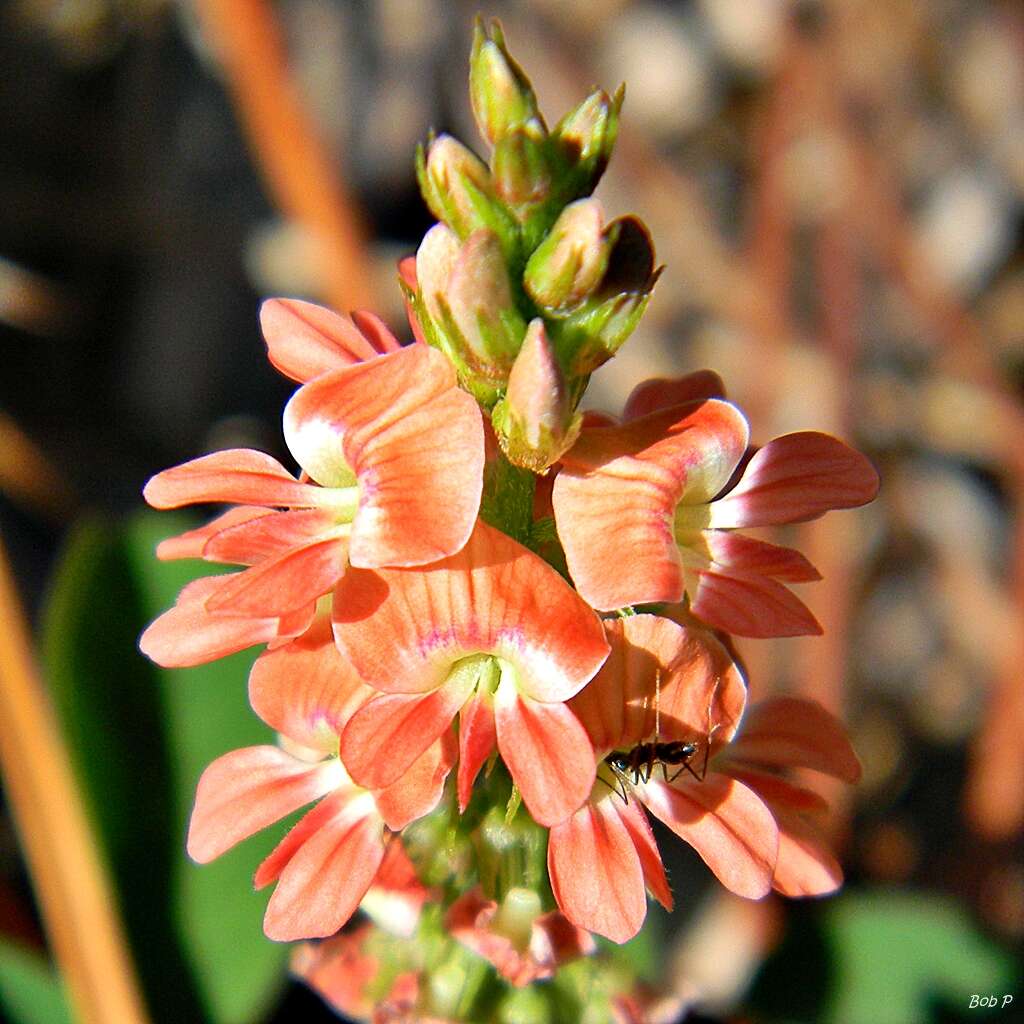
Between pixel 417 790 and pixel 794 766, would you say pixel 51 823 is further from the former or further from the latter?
pixel 794 766

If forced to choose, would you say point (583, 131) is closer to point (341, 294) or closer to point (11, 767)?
point (11, 767)

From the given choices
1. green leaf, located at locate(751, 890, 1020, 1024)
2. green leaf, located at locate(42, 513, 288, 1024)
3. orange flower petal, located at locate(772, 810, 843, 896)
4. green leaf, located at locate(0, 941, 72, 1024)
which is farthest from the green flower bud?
green leaf, located at locate(751, 890, 1020, 1024)

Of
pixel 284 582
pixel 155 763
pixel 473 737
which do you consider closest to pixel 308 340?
pixel 284 582

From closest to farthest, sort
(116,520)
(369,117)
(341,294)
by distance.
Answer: (341,294), (116,520), (369,117)

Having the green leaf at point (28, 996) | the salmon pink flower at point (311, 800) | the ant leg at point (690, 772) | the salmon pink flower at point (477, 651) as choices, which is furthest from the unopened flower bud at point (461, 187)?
the green leaf at point (28, 996)

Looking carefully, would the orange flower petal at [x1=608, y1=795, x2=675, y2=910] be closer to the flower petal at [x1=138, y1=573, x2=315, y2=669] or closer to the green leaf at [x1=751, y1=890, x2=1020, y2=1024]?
the flower petal at [x1=138, y1=573, x2=315, y2=669]

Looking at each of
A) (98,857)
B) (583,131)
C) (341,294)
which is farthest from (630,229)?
(341,294)
